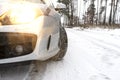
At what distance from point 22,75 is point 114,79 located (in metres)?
1.40

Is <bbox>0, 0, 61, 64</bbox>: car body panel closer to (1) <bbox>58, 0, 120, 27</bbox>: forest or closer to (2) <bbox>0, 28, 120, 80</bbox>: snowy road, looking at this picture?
(2) <bbox>0, 28, 120, 80</bbox>: snowy road

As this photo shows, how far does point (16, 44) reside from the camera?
3764 mm

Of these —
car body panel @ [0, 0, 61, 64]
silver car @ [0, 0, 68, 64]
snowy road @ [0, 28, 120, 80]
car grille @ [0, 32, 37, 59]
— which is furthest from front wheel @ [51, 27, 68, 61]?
car grille @ [0, 32, 37, 59]

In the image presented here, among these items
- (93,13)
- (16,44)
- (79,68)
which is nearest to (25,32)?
(16,44)

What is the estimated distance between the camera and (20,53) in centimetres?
379

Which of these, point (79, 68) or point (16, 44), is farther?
point (79, 68)

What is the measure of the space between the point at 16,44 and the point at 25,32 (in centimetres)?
22

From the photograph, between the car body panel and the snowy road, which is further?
the snowy road

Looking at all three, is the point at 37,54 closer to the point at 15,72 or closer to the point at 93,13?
the point at 15,72

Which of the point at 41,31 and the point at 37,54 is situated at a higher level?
the point at 41,31

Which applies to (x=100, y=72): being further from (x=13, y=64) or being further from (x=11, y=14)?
(x=11, y=14)

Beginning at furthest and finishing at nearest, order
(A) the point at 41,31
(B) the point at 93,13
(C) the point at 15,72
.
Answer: (B) the point at 93,13
(C) the point at 15,72
(A) the point at 41,31

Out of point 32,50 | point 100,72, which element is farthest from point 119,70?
point 32,50

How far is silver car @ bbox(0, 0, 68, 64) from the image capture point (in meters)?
3.65
